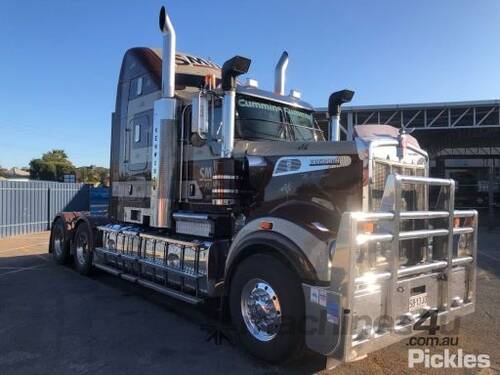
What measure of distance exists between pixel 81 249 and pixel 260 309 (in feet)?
19.9

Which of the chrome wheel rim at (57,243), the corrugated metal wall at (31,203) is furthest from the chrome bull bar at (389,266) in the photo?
the corrugated metal wall at (31,203)

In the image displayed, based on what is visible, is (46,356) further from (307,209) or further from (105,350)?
(307,209)

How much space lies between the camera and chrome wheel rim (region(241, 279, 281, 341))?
483 centimetres

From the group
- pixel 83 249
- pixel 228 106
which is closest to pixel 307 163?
pixel 228 106

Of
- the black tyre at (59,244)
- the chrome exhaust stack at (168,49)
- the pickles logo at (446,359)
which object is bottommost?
the pickles logo at (446,359)

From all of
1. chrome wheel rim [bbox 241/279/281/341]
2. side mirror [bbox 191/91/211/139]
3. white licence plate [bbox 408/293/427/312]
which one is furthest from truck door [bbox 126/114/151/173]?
white licence plate [bbox 408/293/427/312]

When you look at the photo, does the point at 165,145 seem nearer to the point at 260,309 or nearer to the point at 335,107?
the point at 335,107

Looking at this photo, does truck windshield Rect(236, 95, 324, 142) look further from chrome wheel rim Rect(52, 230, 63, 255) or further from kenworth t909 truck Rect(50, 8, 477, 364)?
chrome wheel rim Rect(52, 230, 63, 255)

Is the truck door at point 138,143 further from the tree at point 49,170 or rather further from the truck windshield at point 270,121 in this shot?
the tree at point 49,170

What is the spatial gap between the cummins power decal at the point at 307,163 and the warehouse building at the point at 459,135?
40.9ft

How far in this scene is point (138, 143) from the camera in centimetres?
812

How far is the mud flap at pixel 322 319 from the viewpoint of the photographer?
412 cm

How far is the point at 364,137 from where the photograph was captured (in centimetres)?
507

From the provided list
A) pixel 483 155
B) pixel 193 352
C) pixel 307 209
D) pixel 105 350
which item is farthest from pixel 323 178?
pixel 483 155
